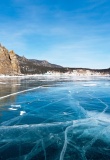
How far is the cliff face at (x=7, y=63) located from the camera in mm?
108812

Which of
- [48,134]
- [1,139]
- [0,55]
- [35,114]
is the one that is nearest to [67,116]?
[35,114]

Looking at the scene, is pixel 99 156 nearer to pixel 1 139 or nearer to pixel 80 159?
pixel 80 159

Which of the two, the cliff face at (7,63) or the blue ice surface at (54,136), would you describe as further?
the cliff face at (7,63)

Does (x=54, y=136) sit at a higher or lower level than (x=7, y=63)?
lower

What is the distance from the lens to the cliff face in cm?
10881

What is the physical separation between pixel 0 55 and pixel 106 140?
108368 millimetres

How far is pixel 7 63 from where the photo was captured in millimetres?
114312

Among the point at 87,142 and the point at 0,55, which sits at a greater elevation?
the point at 0,55

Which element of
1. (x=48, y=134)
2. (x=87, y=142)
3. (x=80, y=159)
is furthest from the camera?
(x=48, y=134)

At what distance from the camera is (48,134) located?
8.46 m

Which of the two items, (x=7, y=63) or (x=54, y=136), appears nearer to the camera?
(x=54, y=136)

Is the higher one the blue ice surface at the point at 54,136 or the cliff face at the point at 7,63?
the cliff face at the point at 7,63

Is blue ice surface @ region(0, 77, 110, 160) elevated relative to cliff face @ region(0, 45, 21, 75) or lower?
lower

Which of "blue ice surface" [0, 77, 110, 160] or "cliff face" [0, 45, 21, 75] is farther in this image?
"cliff face" [0, 45, 21, 75]
